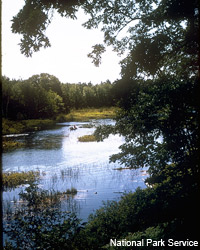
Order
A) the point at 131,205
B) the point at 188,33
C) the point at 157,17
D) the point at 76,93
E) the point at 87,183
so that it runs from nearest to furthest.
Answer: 1. the point at 188,33
2. the point at 157,17
3. the point at 131,205
4. the point at 87,183
5. the point at 76,93

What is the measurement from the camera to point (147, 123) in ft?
26.6

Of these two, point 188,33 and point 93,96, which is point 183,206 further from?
point 93,96

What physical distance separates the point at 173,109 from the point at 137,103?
1.43 m

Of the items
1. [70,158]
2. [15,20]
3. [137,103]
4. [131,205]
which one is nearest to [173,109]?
[137,103]

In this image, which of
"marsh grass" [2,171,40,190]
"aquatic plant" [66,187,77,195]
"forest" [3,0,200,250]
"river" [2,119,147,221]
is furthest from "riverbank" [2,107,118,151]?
"marsh grass" [2,171,40,190]

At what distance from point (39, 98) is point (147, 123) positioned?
79.7 m

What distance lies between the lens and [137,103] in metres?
8.74

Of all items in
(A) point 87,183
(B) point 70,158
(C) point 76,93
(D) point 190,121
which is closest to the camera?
(D) point 190,121

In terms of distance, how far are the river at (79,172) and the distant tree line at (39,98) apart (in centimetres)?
2712

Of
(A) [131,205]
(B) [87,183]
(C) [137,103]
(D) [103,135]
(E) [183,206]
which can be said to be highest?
(C) [137,103]

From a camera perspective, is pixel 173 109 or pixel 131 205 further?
pixel 131 205

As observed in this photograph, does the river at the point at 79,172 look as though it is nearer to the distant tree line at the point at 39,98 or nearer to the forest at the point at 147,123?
the forest at the point at 147,123

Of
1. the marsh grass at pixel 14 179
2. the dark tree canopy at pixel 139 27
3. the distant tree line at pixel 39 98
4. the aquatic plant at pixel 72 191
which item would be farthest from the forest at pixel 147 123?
the distant tree line at pixel 39 98

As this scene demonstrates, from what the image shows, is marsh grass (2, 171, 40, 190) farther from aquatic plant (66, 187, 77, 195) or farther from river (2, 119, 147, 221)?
aquatic plant (66, 187, 77, 195)
